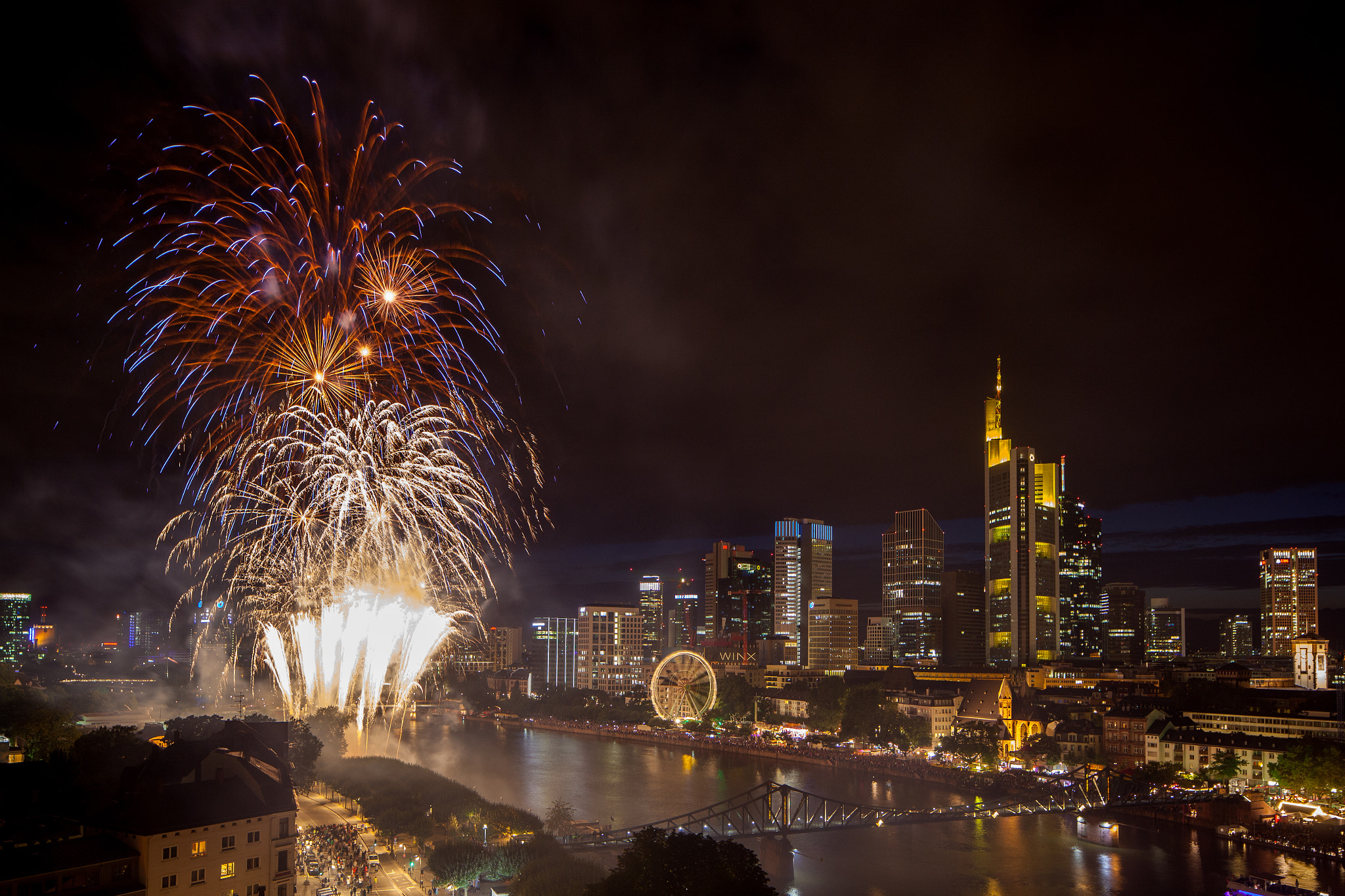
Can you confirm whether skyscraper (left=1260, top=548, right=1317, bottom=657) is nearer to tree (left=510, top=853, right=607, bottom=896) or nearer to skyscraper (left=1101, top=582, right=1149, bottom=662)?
skyscraper (left=1101, top=582, right=1149, bottom=662)

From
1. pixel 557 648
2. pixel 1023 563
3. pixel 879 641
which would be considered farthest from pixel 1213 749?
pixel 557 648

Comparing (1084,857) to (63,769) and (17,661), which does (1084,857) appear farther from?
(17,661)

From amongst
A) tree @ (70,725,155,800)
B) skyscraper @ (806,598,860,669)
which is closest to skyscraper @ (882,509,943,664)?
skyscraper @ (806,598,860,669)

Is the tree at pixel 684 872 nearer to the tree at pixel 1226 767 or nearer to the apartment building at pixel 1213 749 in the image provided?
the tree at pixel 1226 767

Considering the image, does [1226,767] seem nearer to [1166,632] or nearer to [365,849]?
[365,849]

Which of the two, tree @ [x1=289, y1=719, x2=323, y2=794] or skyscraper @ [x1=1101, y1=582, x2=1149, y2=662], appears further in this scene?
skyscraper @ [x1=1101, y1=582, x2=1149, y2=662]

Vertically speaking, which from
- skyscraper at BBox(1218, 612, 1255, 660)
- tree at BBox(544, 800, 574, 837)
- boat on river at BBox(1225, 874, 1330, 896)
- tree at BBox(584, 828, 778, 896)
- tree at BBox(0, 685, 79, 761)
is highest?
tree at BBox(0, 685, 79, 761)

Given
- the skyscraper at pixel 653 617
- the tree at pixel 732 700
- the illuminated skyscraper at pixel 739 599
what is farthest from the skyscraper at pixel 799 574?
the tree at pixel 732 700
